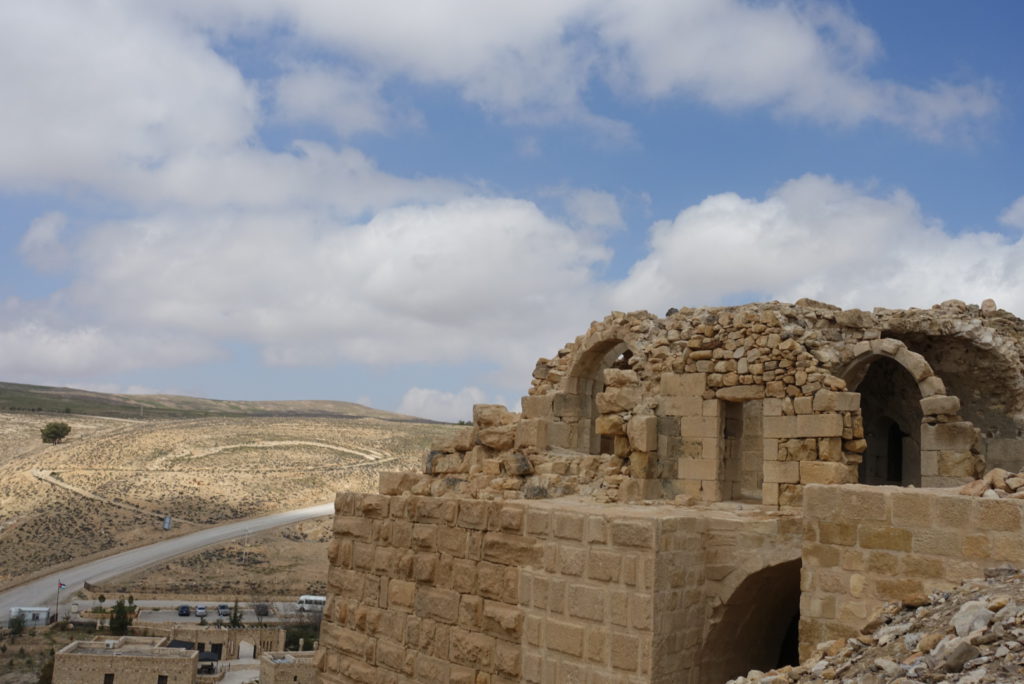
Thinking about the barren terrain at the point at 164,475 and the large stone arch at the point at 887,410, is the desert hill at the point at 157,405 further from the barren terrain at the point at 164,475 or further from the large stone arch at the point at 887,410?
the large stone arch at the point at 887,410

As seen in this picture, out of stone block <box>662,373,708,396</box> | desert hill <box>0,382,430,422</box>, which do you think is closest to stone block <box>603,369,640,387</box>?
stone block <box>662,373,708,396</box>

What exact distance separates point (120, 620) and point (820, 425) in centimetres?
2714

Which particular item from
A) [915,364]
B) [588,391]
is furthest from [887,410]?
[588,391]

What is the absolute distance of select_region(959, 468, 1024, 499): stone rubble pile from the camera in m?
4.74

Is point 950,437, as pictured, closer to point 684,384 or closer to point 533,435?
point 684,384

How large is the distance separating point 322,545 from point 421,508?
111 feet

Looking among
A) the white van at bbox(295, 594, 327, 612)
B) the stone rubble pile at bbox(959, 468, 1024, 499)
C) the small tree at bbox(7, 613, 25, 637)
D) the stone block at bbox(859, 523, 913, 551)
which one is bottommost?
the small tree at bbox(7, 613, 25, 637)

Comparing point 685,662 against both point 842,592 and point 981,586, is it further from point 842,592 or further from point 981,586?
point 981,586

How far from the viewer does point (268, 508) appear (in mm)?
46969

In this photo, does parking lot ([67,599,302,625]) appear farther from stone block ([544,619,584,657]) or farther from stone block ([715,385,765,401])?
stone block ([544,619,584,657])

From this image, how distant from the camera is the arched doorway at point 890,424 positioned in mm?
11750

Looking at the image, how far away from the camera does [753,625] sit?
6.59 meters

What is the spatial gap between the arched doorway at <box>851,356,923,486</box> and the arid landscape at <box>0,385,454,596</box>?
91.1 ft

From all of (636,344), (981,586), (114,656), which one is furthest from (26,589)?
(981,586)
